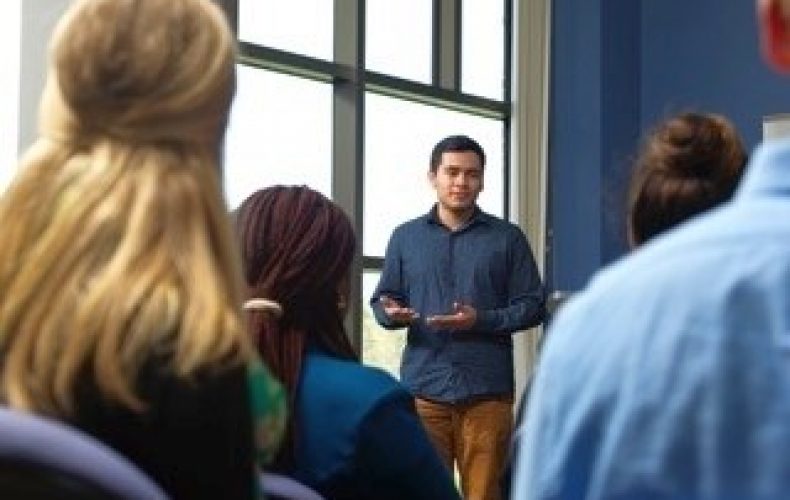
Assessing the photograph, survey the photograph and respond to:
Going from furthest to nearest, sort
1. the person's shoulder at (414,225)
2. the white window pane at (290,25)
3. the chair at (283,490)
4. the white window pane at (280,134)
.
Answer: the white window pane at (290,25) < the white window pane at (280,134) < the person's shoulder at (414,225) < the chair at (283,490)

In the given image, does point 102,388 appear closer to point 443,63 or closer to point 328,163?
point 328,163

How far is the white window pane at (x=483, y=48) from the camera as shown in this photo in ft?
22.1

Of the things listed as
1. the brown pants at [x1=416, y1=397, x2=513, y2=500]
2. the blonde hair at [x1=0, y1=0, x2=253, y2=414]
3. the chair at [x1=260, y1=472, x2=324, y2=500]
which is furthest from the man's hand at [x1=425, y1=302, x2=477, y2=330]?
the blonde hair at [x1=0, y1=0, x2=253, y2=414]

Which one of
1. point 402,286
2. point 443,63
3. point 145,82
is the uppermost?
point 443,63

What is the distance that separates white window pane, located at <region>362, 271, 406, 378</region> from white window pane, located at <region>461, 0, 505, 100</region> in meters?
1.27

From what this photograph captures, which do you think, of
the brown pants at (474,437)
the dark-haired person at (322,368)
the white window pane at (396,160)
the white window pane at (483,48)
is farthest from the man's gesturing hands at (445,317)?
the dark-haired person at (322,368)

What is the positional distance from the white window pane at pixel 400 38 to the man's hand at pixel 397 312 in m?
1.55

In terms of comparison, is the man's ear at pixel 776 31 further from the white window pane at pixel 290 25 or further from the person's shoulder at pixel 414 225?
the white window pane at pixel 290 25

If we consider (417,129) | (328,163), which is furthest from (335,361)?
(417,129)

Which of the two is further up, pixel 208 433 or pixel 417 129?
pixel 417 129

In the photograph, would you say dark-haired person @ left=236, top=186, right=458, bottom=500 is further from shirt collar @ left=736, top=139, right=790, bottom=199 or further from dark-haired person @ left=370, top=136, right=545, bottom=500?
dark-haired person @ left=370, top=136, right=545, bottom=500

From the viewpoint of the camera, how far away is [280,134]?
18.7ft

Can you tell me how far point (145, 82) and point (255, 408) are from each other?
0.98ft

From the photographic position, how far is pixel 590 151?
6754mm
